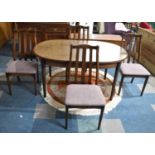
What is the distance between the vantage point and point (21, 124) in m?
2.33

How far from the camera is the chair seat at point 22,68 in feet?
9.02

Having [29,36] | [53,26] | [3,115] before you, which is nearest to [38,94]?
[3,115]

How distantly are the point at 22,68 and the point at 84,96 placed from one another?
3.66 feet

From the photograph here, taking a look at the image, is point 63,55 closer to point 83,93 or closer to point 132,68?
point 83,93

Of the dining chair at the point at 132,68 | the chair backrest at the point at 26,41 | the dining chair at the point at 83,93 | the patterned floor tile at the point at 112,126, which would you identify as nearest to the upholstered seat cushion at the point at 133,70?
the dining chair at the point at 132,68

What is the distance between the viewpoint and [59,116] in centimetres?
252

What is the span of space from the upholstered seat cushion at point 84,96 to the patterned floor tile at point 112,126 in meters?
0.41

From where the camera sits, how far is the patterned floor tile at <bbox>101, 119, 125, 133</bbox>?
231 cm

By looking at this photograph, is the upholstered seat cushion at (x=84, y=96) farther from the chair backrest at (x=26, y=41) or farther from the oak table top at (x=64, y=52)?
the chair backrest at (x=26, y=41)

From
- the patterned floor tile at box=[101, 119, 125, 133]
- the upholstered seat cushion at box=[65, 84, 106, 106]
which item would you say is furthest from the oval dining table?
the patterned floor tile at box=[101, 119, 125, 133]

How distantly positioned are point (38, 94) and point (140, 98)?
1542 mm

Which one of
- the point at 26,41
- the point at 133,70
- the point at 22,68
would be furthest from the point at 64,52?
the point at 133,70

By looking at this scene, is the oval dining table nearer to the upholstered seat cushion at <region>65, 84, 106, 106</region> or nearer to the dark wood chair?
A: the dark wood chair
